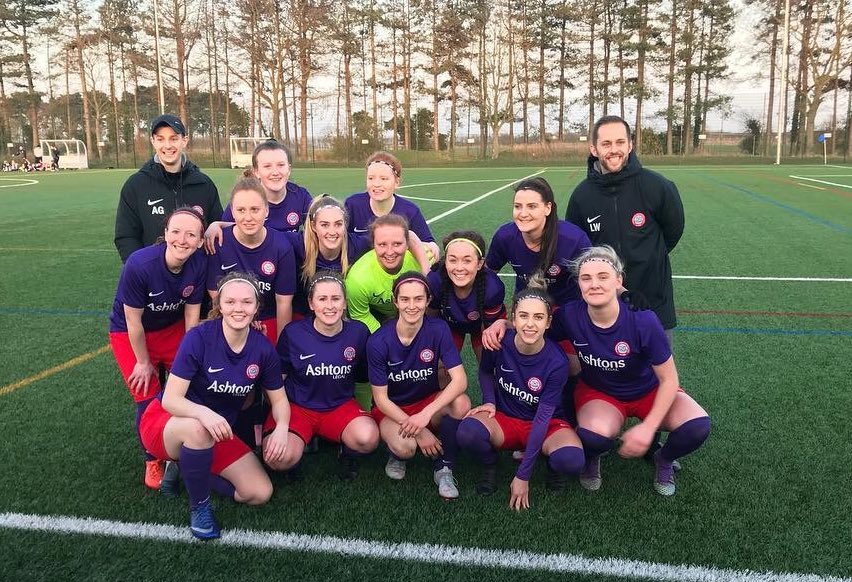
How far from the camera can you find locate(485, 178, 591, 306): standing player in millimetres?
3510

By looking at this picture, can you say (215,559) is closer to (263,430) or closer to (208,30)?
(263,430)

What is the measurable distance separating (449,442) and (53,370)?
126 inches

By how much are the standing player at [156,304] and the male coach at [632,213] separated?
7.21 feet

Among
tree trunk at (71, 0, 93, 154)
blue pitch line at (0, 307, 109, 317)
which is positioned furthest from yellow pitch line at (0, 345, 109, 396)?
tree trunk at (71, 0, 93, 154)

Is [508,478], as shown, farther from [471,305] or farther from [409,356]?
[471,305]

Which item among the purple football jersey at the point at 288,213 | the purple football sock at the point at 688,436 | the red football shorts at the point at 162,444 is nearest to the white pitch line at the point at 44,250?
the purple football jersey at the point at 288,213

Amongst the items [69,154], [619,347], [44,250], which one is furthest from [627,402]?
[69,154]

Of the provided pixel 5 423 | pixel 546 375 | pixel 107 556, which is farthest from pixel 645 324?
pixel 5 423

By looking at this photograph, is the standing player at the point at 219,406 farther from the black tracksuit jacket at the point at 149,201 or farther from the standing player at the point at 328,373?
the black tracksuit jacket at the point at 149,201

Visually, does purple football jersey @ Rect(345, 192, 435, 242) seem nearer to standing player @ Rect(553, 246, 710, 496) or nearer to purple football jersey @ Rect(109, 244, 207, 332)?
purple football jersey @ Rect(109, 244, 207, 332)

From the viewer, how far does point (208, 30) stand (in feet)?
162

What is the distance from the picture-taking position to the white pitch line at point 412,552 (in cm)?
257

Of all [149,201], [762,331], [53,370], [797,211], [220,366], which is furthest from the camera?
[797,211]

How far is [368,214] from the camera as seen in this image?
4.37 m
